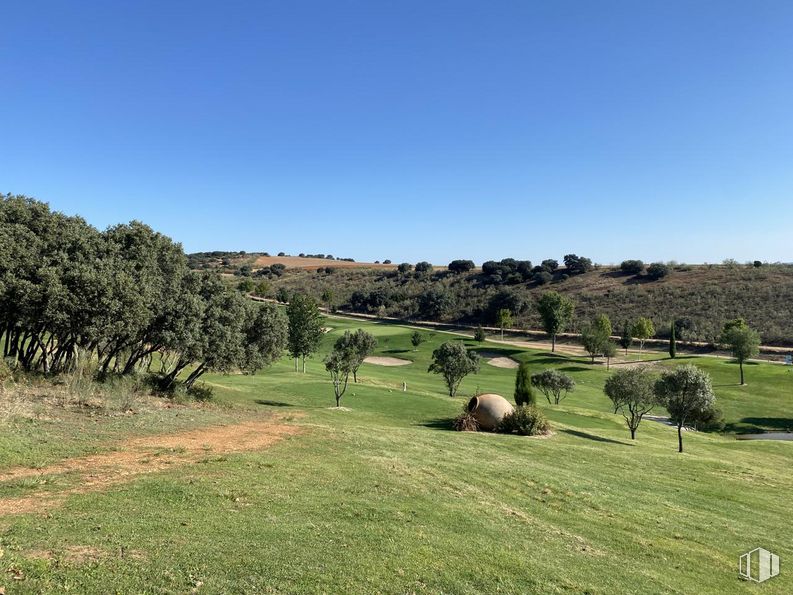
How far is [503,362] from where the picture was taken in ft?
253

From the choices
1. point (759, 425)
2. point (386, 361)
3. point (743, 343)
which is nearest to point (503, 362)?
point (386, 361)

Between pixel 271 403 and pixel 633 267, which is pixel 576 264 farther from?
pixel 271 403

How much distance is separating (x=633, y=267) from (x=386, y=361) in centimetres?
7464

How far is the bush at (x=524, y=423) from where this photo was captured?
29125mm

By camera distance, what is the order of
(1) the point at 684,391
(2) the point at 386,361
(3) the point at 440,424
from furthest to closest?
(2) the point at 386,361 < (1) the point at 684,391 < (3) the point at 440,424

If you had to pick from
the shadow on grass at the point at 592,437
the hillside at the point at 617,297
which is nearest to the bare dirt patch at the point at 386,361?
the hillside at the point at 617,297

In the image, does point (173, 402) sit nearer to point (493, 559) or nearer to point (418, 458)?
point (418, 458)

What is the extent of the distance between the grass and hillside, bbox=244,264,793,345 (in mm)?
72337

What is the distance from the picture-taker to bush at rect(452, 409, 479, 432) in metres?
29.7

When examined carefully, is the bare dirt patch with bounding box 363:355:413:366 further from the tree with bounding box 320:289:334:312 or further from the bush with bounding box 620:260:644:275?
the bush with bounding box 620:260:644:275

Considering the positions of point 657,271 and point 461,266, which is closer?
point 657,271

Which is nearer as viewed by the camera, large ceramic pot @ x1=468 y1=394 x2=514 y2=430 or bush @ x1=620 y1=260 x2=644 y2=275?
large ceramic pot @ x1=468 y1=394 x2=514 y2=430

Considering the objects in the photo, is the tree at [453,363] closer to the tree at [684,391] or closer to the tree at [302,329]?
the tree at [302,329]

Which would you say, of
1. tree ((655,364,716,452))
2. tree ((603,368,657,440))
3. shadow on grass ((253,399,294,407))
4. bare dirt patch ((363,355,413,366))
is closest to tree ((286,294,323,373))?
shadow on grass ((253,399,294,407))
